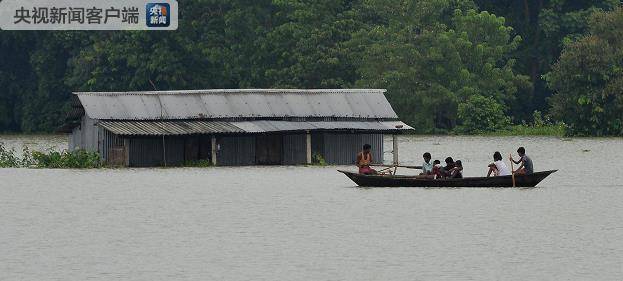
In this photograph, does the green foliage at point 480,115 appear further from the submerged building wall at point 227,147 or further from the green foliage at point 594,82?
the submerged building wall at point 227,147

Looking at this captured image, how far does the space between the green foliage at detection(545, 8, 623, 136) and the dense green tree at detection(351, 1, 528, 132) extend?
24.7ft

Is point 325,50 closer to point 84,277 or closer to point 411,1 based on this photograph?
point 411,1

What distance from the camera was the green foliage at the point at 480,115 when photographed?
98.7 meters

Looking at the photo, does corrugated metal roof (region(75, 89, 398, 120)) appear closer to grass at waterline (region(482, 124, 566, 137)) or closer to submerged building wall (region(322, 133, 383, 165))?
submerged building wall (region(322, 133, 383, 165))

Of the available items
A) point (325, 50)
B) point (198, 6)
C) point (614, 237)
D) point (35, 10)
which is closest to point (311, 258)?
point (614, 237)

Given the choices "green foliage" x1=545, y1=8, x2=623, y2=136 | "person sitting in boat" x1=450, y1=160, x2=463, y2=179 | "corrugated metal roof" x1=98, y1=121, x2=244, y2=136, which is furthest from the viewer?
"green foliage" x1=545, y1=8, x2=623, y2=136

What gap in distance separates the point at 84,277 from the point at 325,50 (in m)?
75.4

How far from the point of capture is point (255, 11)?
107125 millimetres

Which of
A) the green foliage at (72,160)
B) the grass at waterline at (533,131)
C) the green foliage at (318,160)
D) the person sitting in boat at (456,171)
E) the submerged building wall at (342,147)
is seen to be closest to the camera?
the person sitting in boat at (456,171)

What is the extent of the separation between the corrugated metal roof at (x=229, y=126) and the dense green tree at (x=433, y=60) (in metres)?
34.8

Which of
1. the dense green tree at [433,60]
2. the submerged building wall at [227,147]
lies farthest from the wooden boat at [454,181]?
the dense green tree at [433,60]

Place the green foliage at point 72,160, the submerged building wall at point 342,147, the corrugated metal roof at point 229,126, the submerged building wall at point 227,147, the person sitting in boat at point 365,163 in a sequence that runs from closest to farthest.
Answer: the person sitting in boat at point 365,163 → the corrugated metal roof at point 229,126 → the green foliage at point 72,160 → the submerged building wall at point 227,147 → the submerged building wall at point 342,147

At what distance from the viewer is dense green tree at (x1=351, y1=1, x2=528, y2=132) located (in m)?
99.9

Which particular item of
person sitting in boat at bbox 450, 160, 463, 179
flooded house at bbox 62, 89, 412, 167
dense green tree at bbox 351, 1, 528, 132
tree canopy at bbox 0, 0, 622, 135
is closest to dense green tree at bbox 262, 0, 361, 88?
tree canopy at bbox 0, 0, 622, 135
